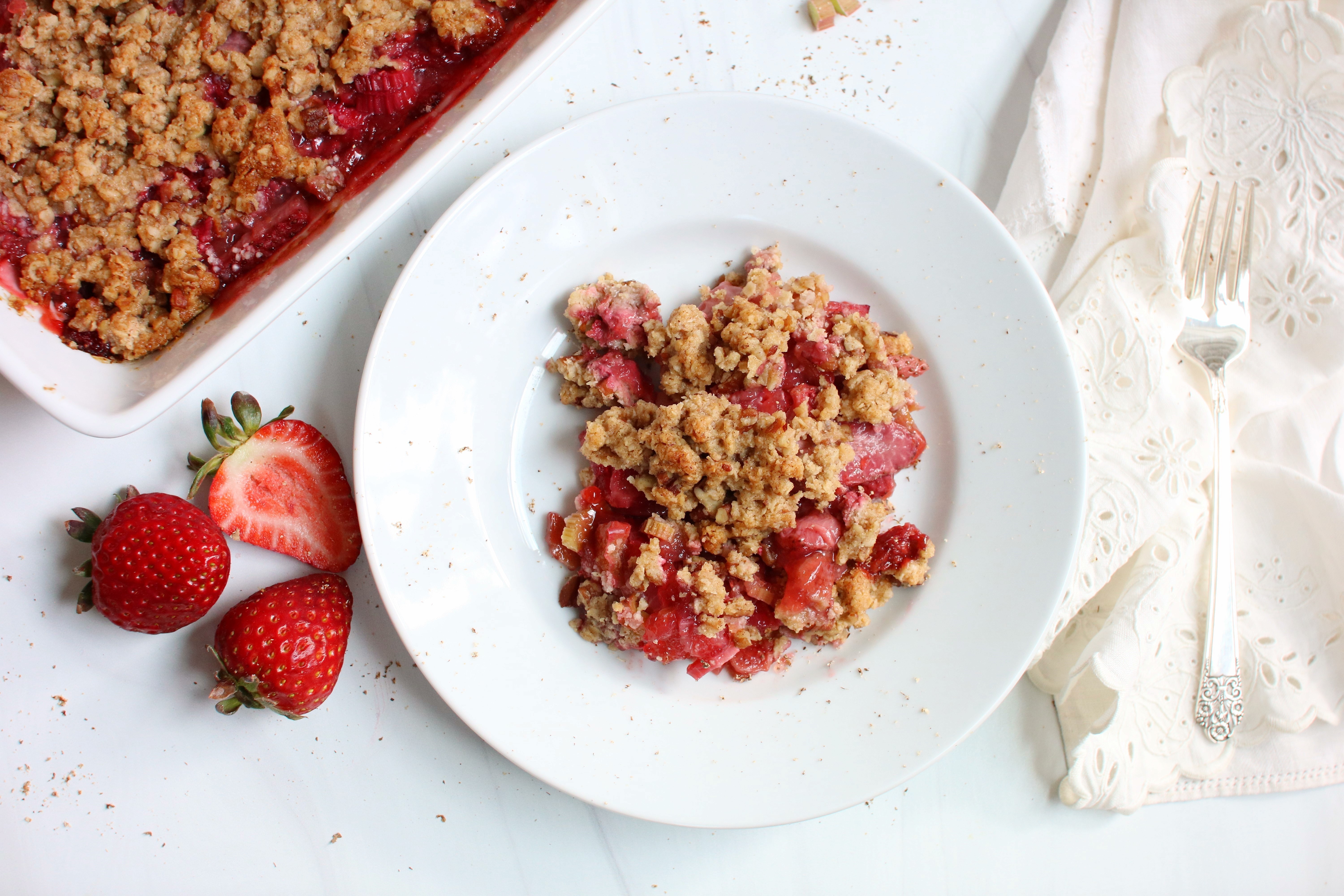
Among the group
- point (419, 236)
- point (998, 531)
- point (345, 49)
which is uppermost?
point (345, 49)

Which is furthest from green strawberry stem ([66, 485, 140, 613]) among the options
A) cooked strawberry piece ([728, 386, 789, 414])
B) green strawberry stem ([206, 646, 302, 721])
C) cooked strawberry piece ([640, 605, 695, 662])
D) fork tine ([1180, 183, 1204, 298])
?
fork tine ([1180, 183, 1204, 298])

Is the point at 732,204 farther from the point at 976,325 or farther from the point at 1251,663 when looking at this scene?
the point at 1251,663

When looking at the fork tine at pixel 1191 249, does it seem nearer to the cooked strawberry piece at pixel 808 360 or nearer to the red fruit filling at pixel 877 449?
the red fruit filling at pixel 877 449

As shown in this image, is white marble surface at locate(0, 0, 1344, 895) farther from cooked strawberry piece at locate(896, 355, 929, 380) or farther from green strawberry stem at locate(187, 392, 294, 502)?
cooked strawberry piece at locate(896, 355, 929, 380)

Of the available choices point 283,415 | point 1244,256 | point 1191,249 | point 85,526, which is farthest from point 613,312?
point 1244,256

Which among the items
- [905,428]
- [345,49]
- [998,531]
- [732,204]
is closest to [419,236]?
[345,49]

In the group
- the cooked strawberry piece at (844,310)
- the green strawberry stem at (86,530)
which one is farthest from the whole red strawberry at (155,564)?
the cooked strawberry piece at (844,310)

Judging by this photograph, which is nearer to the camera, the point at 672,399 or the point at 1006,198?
the point at 672,399

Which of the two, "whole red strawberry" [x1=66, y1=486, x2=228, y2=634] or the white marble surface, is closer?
"whole red strawberry" [x1=66, y1=486, x2=228, y2=634]
